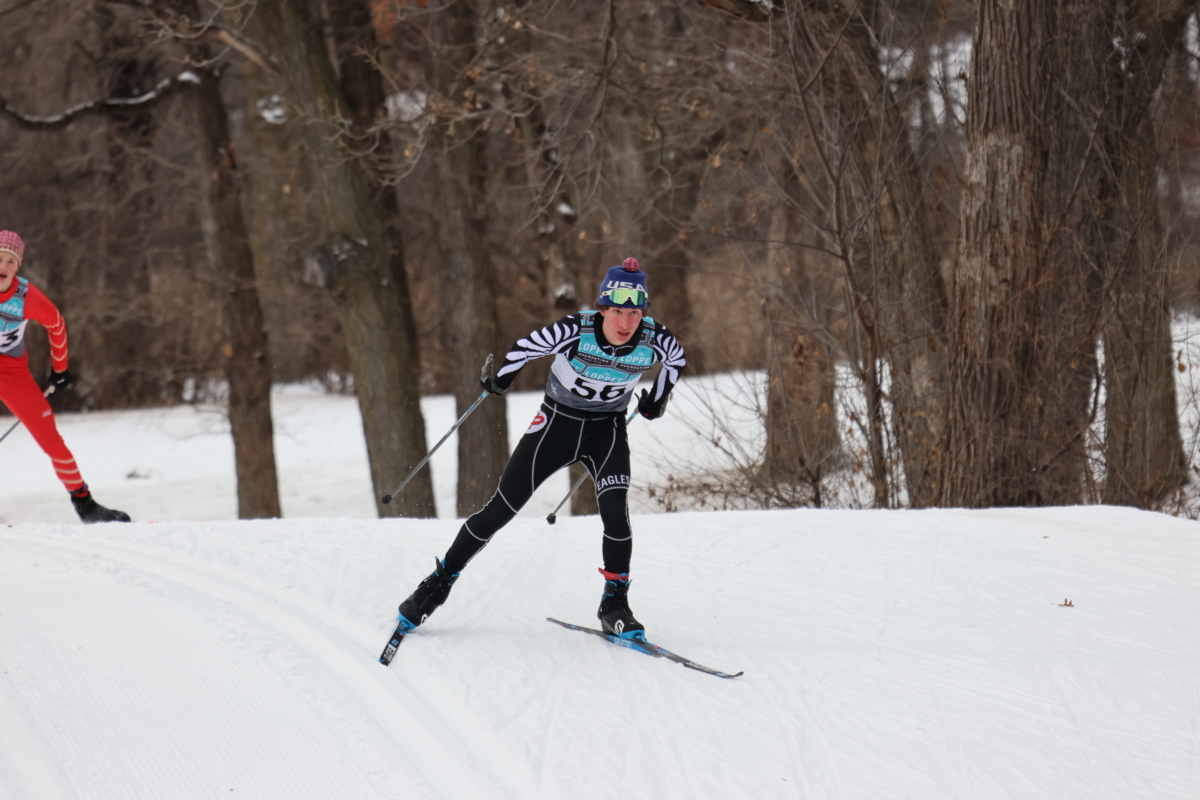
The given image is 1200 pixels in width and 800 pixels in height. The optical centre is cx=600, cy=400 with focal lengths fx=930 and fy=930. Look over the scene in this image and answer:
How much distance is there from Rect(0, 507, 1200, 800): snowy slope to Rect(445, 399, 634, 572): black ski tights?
1.49ft

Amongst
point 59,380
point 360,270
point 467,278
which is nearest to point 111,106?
point 360,270

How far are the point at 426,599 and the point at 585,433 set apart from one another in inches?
42.0

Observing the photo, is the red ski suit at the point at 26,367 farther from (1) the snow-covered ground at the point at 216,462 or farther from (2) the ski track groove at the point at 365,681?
(1) the snow-covered ground at the point at 216,462

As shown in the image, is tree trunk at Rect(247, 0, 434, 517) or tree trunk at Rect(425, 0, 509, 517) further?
tree trunk at Rect(425, 0, 509, 517)

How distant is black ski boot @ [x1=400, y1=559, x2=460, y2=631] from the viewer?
4.30 meters

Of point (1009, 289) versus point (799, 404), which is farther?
point (799, 404)

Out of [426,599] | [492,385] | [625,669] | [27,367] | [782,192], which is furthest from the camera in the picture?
[782,192]

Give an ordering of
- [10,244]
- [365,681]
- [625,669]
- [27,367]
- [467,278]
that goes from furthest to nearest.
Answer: [467,278]
[27,367]
[10,244]
[625,669]
[365,681]

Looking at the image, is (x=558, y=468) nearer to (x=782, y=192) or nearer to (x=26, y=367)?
(x=782, y=192)

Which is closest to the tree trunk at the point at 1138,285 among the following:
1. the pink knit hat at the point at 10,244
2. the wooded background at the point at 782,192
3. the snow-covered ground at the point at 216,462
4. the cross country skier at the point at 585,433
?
the wooded background at the point at 782,192

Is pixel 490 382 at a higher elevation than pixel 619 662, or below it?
higher

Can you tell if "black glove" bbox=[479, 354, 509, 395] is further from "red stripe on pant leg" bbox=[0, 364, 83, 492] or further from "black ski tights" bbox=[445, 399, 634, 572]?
"red stripe on pant leg" bbox=[0, 364, 83, 492]

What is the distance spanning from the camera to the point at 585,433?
4.41 meters

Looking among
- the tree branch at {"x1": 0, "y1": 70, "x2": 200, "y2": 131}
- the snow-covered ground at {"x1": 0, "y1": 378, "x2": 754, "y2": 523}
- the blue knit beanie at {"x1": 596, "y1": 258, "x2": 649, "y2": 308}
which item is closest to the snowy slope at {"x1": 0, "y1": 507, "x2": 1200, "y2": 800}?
the blue knit beanie at {"x1": 596, "y1": 258, "x2": 649, "y2": 308}
